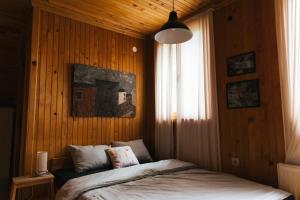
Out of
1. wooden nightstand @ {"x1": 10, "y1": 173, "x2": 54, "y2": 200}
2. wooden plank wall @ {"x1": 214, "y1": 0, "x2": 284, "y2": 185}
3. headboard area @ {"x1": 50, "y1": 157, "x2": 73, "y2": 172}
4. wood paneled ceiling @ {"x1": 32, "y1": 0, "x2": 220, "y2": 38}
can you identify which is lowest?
wooden nightstand @ {"x1": 10, "y1": 173, "x2": 54, "y2": 200}

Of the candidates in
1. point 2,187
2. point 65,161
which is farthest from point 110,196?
point 2,187

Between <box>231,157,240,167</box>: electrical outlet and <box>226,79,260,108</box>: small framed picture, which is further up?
<box>226,79,260,108</box>: small framed picture

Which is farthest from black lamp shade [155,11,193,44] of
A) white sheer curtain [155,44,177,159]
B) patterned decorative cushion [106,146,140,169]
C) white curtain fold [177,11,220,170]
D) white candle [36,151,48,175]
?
white candle [36,151,48,175]

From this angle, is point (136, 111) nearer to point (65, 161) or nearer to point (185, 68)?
point (185, 68)

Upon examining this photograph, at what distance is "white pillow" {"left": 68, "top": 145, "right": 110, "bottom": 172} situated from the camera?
8.51 ft

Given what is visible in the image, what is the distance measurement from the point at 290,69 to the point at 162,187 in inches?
67.2

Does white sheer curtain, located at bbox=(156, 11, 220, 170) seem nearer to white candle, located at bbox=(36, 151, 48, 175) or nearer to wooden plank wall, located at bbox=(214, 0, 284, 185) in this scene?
wooden plank wall, located at bbox=(214, 0, 284, 185)

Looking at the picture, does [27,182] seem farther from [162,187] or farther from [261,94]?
[261,94]

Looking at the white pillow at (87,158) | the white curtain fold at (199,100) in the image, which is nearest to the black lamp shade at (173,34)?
the white curtain fold at (199,100)

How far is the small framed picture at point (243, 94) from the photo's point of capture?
2412mm

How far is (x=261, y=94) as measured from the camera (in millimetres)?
2369

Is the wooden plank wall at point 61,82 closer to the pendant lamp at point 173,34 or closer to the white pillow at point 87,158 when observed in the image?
the white pillow at point 87,158

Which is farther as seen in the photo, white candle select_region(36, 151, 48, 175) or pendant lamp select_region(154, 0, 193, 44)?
white candle select_region(36, 151, 48, 175)

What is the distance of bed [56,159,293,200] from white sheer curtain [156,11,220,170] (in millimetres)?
507
